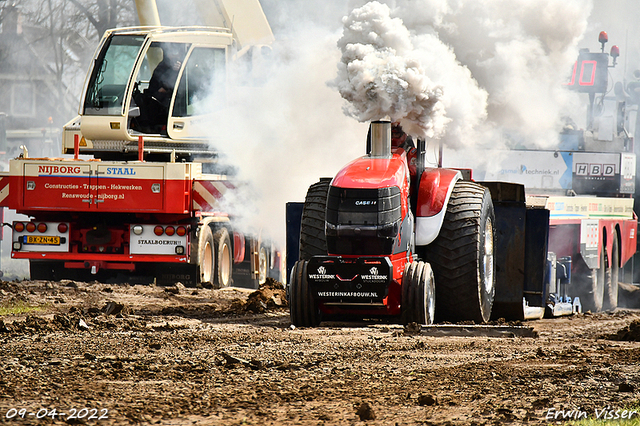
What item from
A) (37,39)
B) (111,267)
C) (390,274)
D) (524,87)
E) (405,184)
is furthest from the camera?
(37,39)

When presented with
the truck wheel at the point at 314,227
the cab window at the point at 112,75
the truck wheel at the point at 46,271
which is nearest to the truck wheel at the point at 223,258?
the truck wheel at the point at 46,271

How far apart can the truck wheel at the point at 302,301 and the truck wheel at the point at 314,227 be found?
1.51 ft

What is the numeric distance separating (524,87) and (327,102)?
3500mm

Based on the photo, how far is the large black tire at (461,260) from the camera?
29.7 ft

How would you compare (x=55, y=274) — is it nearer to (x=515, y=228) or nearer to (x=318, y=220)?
(x=318, y=220)

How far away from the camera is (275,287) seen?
41.5 ft

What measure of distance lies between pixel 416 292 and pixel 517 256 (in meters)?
2.56

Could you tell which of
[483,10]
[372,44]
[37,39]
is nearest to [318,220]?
[372,44]

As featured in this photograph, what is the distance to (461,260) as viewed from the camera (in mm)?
9055

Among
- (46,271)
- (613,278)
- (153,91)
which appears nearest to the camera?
(46,271)

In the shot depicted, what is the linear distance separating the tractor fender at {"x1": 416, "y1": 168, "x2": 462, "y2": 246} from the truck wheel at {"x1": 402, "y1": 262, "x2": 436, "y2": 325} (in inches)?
20.8

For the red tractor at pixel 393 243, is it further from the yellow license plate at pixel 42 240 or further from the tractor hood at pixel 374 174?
the yellow license plate at pixel 42 240

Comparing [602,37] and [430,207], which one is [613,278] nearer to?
[602,37]

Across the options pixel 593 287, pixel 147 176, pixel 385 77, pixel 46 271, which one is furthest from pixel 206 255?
pixel 593 287
